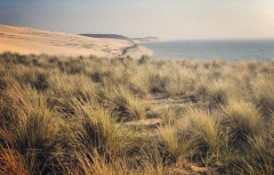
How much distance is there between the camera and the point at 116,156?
3740mm

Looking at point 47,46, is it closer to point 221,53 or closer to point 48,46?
point 48,46

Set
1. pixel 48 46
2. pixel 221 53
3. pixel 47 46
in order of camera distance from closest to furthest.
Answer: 1. pixel 47 46
2. pixel 48 46
3. pixel 221 53

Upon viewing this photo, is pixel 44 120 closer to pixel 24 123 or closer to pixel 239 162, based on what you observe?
pixel 24 123

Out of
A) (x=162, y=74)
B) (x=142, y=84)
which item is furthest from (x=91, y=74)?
(x=142, y=84)

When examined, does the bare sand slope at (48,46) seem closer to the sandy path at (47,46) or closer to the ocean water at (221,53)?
the sandy path at (47,46)

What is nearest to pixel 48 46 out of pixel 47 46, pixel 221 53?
pixel 47 46

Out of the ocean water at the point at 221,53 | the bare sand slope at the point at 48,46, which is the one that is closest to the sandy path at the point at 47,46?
the bare sand slope at the point at 48,46

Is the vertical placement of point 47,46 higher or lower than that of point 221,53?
higher

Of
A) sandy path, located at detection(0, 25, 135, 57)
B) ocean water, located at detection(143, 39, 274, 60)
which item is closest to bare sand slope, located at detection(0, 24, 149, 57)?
sandy path, located at detection(0, 25, 135, 57)

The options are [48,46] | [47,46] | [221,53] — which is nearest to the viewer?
[47,46]

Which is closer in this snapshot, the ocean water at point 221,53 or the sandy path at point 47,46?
the sandy path at point 47,46

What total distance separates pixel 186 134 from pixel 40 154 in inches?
80.6

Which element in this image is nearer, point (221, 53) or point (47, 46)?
point (47, 46)

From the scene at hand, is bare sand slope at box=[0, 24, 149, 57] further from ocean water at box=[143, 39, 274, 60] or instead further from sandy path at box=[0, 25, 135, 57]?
ocean water at box=[143, 39, 274, 60]
